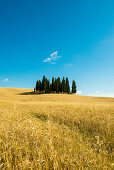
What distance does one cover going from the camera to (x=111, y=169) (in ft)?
8.26

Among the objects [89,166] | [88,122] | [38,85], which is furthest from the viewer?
[38,85]

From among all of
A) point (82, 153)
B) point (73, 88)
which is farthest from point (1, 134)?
point (73, 88)

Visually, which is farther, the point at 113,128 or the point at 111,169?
the point at 113,128

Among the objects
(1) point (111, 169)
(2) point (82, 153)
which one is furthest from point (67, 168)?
(1) point (111, 169)

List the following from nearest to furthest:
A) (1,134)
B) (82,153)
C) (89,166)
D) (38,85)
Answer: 1. (89,166)
2. (82,153)
3. (1,134)
4. (38,85)

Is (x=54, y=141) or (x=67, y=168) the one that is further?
(x=54, y=141)

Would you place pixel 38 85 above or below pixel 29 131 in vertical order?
above

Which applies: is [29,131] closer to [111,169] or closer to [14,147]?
[14,147]

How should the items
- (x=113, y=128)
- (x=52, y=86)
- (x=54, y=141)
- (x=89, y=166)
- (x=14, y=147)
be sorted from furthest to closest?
(x=52, y=86), (x=113, y=128), (x=54, y=141), (x=14, y=147), (x=89, y=166)

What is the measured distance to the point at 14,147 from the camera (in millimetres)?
3227

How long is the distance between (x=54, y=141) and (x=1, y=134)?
85.5 inches

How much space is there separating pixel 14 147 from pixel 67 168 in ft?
5.69

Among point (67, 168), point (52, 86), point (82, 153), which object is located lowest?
point (67, 168)

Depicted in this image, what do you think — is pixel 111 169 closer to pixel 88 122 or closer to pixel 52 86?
pixel 88 122
